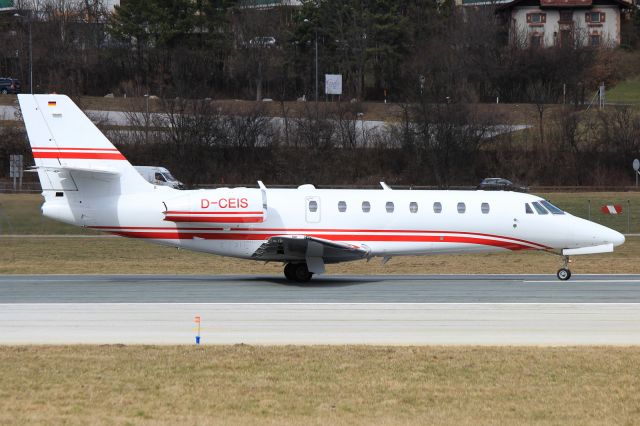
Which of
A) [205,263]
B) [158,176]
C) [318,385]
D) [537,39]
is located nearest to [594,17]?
[537,39]

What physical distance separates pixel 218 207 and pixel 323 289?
3684 mm

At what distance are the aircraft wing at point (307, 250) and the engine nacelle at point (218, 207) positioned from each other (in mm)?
938

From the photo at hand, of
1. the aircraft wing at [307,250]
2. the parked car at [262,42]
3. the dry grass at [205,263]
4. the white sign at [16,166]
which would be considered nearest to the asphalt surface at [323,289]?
the aircraft wing at [307,250]

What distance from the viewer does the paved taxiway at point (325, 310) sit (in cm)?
1744

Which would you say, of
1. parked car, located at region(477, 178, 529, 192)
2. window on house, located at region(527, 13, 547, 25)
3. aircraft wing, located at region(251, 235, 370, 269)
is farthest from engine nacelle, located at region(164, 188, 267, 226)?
window on house, located at region(527, 13, 547, 25)

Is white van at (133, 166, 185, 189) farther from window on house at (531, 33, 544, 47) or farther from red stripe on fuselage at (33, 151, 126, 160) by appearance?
window on house at (531, 33, 544, 47)

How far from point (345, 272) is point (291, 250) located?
421cm

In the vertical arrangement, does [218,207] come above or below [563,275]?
above

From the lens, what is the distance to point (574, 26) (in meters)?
101

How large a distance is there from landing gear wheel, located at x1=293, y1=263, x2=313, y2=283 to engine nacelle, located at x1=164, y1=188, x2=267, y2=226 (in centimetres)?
160

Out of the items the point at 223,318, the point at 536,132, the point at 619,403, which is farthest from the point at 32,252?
the point at 536,132

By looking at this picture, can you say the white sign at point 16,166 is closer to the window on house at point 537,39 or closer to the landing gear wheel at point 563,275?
the landing gear wheel at point 563,275

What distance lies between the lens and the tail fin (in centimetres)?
2658

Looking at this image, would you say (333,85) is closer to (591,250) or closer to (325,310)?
(591,250)
